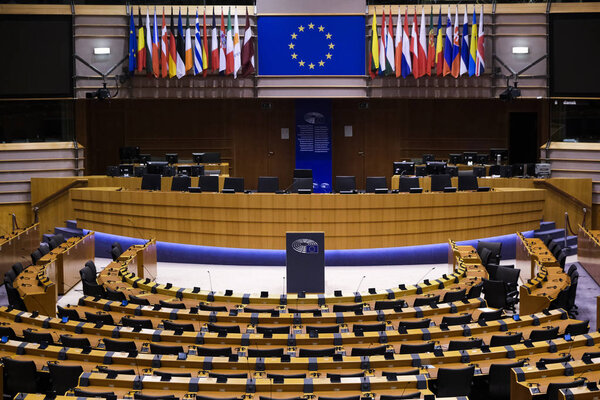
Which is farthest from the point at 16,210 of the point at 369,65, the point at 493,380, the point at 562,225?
the point at 493,380

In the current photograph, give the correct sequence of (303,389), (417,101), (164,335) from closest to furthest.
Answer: (303,389)
(164,335)
(417,101)

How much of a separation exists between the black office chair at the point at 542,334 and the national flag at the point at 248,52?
13.8 meters

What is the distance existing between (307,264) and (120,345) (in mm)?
5893

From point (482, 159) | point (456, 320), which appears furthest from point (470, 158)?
point (456, 320)

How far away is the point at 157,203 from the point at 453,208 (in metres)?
7.07

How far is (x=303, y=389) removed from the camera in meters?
10.1

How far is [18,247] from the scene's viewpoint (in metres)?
19.4

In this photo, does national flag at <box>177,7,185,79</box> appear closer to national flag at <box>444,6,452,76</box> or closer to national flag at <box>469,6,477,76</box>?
national flag at <box>444,6,452,76</box>

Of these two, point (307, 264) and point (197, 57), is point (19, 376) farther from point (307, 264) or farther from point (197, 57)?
point (197, 57)

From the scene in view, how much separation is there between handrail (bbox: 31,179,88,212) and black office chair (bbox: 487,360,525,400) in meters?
14.7

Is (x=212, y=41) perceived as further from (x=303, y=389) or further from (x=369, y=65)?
(x=303, y=389)

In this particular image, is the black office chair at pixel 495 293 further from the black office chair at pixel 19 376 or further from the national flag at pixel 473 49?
the national flag at pixel 473 49

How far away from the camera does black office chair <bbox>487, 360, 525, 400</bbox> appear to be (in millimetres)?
10648

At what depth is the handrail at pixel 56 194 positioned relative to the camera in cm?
2264
